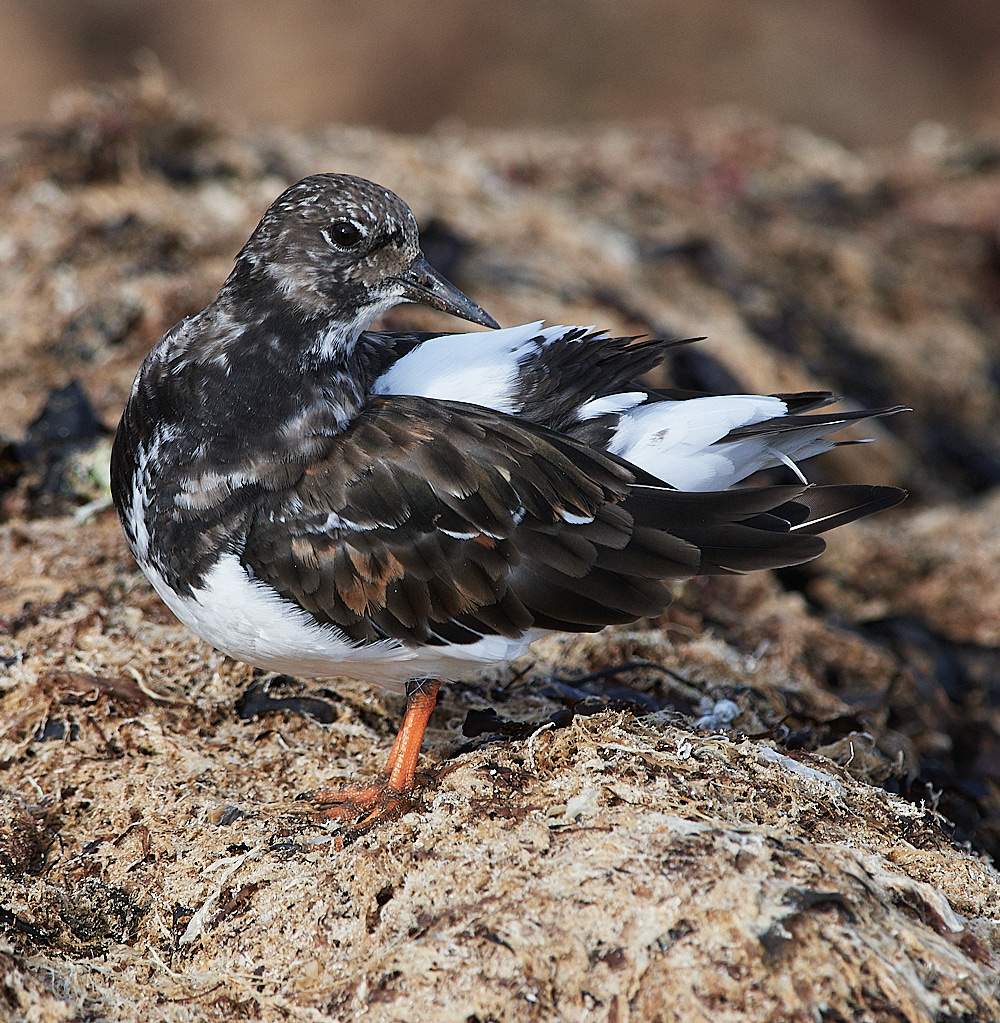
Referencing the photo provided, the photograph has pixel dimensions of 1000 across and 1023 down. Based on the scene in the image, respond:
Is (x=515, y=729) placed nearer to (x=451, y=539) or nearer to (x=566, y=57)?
(x=451, y=539)

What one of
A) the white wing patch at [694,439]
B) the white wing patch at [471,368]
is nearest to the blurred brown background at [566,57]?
the white wing patch at [471,368]

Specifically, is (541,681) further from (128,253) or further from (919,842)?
(128,253)

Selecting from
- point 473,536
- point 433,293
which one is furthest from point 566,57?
point 473,536

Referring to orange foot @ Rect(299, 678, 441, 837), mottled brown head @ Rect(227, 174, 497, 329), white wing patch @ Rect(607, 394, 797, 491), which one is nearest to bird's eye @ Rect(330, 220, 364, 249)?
mottled brown head @ Rect(227, 174, 497, 329)

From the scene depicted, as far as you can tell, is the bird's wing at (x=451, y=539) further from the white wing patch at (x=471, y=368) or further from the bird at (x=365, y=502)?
the white wing patch at (x=471, y=368)

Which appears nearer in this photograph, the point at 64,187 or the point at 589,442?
the point at 589,442

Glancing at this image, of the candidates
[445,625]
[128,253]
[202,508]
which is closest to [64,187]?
[128,253]
